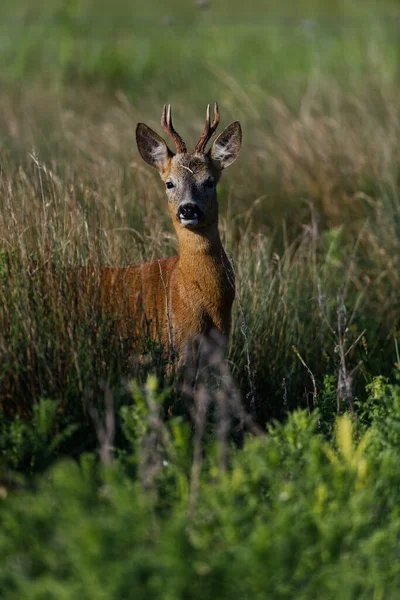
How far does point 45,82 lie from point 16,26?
526 centimetres

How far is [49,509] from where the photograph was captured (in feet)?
9.57

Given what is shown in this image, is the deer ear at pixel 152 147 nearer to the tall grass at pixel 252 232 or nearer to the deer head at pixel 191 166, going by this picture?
the deer head at pixel 191 166

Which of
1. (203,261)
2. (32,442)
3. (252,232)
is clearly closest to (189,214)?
(203,261)

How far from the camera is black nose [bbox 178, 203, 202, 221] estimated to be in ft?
16.4

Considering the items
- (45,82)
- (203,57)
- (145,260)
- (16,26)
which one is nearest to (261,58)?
(203,57)

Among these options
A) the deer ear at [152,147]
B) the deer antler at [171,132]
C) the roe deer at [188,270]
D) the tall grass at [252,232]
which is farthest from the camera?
the deer ear at [152,147]

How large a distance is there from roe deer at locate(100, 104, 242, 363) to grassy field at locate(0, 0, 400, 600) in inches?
8.5

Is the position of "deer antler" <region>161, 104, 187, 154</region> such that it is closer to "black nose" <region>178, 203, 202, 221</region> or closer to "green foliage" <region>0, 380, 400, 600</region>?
"black nose" <region>178, 203, 202, 221</region>

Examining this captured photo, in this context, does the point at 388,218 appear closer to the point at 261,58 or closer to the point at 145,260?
the point at 145,260

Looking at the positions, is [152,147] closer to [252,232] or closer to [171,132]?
[171,132]

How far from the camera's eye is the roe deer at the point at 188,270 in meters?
4.91

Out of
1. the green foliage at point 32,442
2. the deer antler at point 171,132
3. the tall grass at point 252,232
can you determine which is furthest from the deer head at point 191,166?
the green foliage at point 32,442

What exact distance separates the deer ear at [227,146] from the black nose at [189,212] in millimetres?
558

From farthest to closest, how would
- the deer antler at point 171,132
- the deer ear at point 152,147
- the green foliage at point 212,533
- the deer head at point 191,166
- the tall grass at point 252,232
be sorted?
the deer ear at point 152,147 < the deer antler at point 171,132 < the deer head at point 191,166 < the tall grass at point 252,232 < the green foliage at point 212,533
